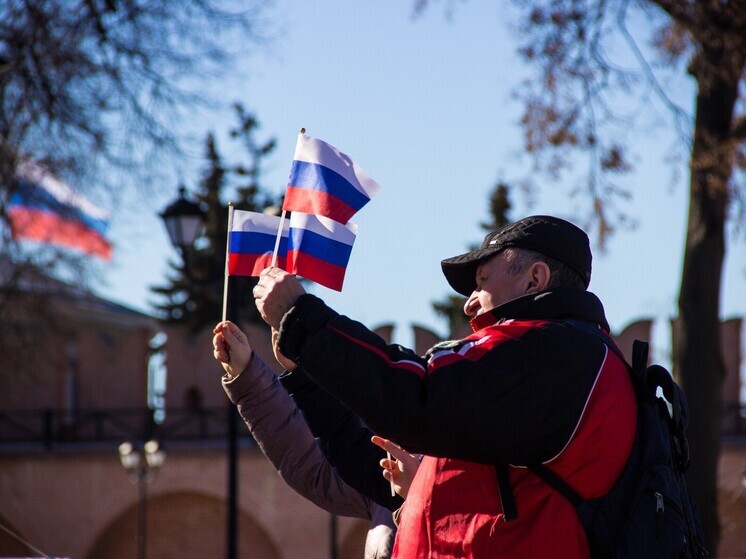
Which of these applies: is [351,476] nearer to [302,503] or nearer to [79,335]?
[302,503]

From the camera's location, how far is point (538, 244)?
2.65 m

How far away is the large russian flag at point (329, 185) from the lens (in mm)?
2961

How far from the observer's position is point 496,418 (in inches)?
90.9

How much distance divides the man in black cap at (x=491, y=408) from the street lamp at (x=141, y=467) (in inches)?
748

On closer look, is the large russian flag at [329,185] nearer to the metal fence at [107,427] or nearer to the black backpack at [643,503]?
the black backpack at [643,503]

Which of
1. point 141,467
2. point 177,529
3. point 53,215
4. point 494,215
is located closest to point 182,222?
point 53,215

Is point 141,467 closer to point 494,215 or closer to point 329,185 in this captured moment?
point 494,215

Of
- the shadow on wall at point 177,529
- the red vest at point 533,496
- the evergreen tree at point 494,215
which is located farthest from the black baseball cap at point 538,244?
the evergreen tree at point 494,215

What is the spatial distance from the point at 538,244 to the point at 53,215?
12795mm

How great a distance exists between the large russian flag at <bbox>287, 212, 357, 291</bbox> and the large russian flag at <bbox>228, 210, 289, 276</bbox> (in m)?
0.31

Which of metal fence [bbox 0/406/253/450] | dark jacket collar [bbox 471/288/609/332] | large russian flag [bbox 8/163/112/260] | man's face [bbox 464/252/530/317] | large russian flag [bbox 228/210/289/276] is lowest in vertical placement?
metal fence [bbox 0/406/253/450]

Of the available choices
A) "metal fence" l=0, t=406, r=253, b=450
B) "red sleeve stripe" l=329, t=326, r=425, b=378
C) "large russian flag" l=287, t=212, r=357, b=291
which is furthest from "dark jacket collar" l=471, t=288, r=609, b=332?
"metal fence" l=0, t=406, r=253, b=450

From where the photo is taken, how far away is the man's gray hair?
2656mm

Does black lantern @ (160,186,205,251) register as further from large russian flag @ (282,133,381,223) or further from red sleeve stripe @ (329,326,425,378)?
red sleeve stripe @ (329,326,425,378)
